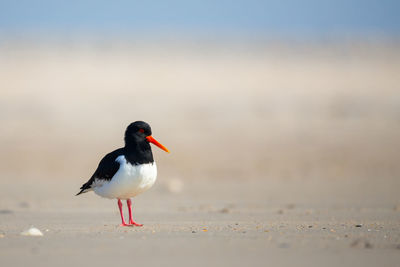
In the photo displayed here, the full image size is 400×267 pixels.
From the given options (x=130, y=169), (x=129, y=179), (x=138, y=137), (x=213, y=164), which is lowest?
(x=129, y=179)

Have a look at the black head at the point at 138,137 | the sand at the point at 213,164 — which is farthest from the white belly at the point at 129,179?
the sand at the point at 213,164

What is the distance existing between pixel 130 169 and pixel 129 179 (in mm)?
120

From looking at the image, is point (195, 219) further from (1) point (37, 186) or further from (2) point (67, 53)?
(2) point (67, 53)

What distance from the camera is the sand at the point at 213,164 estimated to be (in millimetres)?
6352

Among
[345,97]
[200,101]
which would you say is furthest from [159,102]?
[345,97]

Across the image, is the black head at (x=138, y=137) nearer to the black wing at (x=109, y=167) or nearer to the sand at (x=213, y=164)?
the black wing at (x=109, y=167)

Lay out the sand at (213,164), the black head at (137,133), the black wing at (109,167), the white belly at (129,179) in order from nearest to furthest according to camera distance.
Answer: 1. the sand at (213,164)
2. the white belly at (129,179)
3. the black wing at (109,167)
4. the black head at (137,133)

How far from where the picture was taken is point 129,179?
814cm

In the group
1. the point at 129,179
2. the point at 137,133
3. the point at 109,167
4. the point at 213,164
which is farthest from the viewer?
the point at 213,164

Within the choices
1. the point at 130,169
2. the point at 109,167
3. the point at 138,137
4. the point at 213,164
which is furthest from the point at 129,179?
the point at 213,164

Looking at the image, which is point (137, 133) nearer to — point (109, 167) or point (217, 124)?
point (109, 167)

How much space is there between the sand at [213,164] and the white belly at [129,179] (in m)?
0.46

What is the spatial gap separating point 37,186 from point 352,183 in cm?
686

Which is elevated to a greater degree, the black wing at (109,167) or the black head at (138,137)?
the black head at (138,137)
